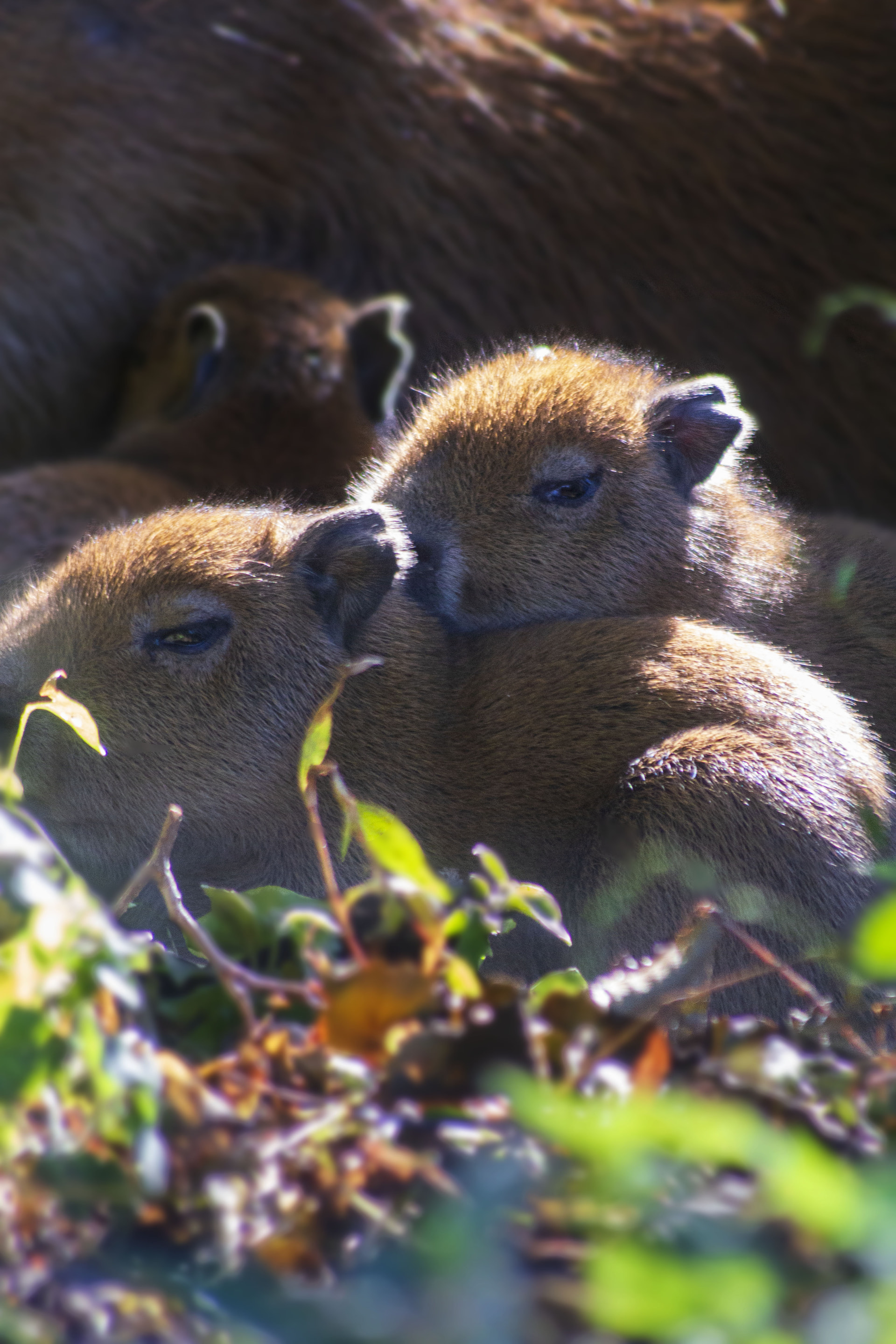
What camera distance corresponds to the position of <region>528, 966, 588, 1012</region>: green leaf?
5.60 ft

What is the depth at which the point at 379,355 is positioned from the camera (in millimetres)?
4656

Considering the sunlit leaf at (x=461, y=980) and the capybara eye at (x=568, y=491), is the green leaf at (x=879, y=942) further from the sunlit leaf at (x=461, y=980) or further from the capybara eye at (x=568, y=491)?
the capybara eye at (x=568, y=491)

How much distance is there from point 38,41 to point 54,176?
45 centimetres

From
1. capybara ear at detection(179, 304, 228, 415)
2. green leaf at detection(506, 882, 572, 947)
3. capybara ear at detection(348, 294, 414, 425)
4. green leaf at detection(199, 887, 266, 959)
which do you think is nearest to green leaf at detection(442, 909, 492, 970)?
green leaf at detection(506, 882, 572, 947)

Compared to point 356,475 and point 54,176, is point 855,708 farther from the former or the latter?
point 54,176

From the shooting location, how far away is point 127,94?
193 inches

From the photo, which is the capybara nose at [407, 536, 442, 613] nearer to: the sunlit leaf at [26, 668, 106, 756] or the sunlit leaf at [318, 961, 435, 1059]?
the sunlit leaf at [26, 668, 106, 756]

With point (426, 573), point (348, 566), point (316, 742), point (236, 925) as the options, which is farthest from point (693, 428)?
point (236, 925)

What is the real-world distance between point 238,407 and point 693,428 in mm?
1756

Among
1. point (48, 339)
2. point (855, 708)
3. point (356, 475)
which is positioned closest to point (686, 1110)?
point (855, 708)

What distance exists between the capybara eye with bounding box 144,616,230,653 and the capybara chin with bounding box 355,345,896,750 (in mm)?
539

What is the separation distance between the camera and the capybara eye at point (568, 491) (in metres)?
3.19

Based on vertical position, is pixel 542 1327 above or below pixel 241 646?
above

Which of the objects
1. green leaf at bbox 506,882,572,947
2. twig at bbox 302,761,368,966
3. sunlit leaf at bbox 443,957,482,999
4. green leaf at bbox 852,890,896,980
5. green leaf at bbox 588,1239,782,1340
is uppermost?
green leaf at bbox 852,890,896,980
